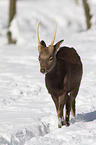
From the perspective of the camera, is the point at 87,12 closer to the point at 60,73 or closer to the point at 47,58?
the point at 60,73

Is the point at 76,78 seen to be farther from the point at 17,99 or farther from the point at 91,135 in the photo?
the point at 17,99

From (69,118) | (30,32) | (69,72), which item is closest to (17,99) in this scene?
(69,118)

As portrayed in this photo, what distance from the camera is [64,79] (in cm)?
527

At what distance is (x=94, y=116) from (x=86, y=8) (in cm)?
1389

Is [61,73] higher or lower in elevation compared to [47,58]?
lower

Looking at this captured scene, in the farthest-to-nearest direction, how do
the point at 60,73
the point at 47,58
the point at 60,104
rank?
1. the point at 60,104
2. the point at 60,73
3. the point at 47,58

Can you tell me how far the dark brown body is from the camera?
5.19m

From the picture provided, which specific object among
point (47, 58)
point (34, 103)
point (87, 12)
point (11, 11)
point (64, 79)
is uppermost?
point (47, 58)

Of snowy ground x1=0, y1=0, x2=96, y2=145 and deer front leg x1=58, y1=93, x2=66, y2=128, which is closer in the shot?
snowy ground x1=0, y1=0, x2=96, y2=145

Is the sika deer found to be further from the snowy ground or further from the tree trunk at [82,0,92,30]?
the tree trunk at [82,0,92,30]

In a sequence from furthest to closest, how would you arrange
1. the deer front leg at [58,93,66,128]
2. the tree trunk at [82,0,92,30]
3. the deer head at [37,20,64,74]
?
the tree trunk at [82,0,92,30] < the deer front leg at [58,93,66,128] < the deer head at [37,20,64,74]

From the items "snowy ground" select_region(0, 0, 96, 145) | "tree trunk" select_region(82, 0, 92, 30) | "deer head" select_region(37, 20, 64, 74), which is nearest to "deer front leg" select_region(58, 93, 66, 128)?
"snowy ground" select_region(0, 0, 96, 145)

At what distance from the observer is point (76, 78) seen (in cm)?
570

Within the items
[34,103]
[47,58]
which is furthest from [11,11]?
[47,58]
